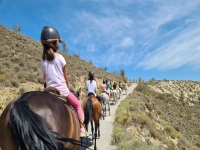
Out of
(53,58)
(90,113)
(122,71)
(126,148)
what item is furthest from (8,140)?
(122,71)

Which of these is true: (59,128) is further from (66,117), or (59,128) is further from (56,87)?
(56,87)

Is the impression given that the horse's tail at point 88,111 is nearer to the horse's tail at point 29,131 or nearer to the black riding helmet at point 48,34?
Answer: the black riding helmet at point 48,34

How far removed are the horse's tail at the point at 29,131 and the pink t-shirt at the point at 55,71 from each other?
115 centimetres

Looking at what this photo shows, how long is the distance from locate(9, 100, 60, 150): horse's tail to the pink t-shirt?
1150 millimetres

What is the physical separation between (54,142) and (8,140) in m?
0.59

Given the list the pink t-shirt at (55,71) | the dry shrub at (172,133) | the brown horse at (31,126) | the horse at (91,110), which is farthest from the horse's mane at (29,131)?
the dry shrub at (172,133)

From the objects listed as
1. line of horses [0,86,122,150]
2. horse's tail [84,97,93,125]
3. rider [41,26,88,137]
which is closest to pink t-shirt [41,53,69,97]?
rider [41,26,88,137]

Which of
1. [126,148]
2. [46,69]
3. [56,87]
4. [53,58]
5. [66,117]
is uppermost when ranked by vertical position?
[53,58]

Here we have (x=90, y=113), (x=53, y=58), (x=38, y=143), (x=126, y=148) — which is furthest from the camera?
(x=126, y=148)

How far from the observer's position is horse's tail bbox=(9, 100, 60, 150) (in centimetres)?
190

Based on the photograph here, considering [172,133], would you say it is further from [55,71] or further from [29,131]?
[29,131]

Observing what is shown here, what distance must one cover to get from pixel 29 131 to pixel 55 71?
141 cm

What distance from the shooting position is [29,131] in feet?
6.34

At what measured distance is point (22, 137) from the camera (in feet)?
6.27
